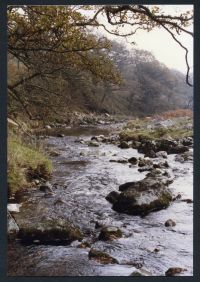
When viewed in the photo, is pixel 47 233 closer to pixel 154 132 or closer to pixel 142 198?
pixel 142 198

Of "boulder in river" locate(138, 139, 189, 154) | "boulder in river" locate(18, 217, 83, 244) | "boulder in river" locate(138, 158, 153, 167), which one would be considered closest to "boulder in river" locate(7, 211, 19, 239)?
"boulder in river" locate(18, 217, 83, 244)

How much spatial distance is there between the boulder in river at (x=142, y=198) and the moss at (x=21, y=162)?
4.59ft

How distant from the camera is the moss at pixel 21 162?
21.7 feet

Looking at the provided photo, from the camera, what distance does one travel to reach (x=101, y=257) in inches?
187

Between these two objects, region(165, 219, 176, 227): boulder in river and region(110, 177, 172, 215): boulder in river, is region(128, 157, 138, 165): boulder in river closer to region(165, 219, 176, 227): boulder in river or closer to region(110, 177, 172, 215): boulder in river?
region(110, 177, 172, 215): boulder in river

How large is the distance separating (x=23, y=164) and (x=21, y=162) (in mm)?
49

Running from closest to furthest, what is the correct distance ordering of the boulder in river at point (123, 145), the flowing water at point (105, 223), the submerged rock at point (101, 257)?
1. the flowing water at point (105, 223)
2. the submerged rock at point (101, 257)
3. the boulder in river at point (123, 145)

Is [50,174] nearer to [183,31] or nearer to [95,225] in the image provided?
[95,225]

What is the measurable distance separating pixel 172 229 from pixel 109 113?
6.19ft

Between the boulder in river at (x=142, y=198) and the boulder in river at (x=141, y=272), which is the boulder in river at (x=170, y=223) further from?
the boulder in river at (x=141, y=272)

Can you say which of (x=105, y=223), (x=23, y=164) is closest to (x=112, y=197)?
(x=105, y=223)

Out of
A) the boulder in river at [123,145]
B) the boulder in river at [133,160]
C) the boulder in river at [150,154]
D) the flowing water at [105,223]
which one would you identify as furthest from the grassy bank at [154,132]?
the flowing water at [105,223]

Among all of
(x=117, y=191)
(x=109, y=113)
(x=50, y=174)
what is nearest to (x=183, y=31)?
(x=109, y=113)

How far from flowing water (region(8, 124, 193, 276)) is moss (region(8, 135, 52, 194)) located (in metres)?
0.28
